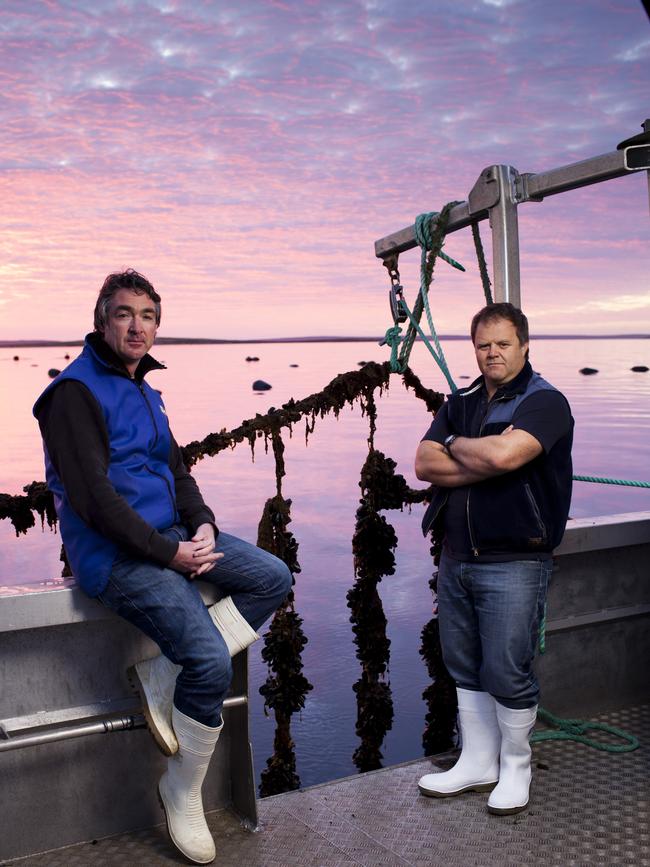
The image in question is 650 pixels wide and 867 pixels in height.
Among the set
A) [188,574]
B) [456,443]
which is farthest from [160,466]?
[456,443]

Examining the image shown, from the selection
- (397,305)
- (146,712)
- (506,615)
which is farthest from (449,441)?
(146,712)

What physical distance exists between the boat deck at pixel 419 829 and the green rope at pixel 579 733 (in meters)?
0.12

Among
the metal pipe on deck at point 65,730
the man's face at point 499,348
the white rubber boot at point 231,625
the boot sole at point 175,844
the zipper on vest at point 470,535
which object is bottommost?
the boot sole at point 175,844

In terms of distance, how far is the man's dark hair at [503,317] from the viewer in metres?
3.28

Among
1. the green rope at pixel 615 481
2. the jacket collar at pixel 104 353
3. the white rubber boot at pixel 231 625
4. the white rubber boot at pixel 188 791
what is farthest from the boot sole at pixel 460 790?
the jacket collar at pixel 104 353

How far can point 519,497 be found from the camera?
320cm

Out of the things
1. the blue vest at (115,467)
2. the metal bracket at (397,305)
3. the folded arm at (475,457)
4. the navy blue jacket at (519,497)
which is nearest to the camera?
the blue vest at (115,467)

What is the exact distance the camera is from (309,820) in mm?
3203

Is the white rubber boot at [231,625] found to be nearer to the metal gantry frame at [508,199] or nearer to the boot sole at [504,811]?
the boot sole at [504,811]

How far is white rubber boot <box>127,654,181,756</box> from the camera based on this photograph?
288cm

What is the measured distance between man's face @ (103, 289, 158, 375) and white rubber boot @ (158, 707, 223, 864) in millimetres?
1119

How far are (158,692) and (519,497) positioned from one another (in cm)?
137

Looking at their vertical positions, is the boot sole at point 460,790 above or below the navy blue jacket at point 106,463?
below

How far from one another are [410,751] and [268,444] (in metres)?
12.5
